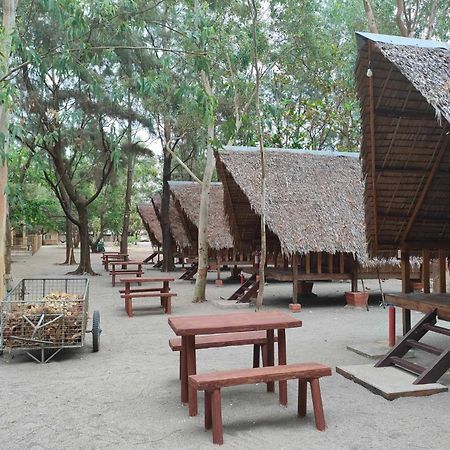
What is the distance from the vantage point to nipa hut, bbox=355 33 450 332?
212 inches

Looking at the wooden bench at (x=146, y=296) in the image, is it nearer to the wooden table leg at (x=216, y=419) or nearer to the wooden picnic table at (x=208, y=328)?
the wooden picnic table at (x=208, y=328)

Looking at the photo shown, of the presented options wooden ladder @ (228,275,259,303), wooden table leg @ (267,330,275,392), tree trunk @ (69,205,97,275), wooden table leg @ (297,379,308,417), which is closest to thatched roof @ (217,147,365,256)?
wooden ladder @ (228,275,259,303)

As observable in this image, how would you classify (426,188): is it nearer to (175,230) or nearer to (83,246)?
(83,246)

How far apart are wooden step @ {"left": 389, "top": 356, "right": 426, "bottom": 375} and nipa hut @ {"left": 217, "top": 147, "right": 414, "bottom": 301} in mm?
5269

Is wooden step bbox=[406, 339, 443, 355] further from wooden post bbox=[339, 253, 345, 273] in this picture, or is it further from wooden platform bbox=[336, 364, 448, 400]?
wooden post bbox=[339, 253, 345, 273]

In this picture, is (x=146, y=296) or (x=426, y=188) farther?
(x=146, y=296)

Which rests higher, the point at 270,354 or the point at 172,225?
the point at 172,225

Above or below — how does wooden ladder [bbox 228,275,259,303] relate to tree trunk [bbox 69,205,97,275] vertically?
below

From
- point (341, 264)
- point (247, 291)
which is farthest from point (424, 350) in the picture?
point (247, 291)

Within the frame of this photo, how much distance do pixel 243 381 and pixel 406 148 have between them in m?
4.37

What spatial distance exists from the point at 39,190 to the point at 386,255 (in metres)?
35.4

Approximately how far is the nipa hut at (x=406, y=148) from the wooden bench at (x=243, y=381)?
8.56ft

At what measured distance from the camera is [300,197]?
12.6 m

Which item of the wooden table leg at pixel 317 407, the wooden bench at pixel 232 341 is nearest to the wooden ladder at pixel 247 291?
the wooden bench at pixel 232 341
